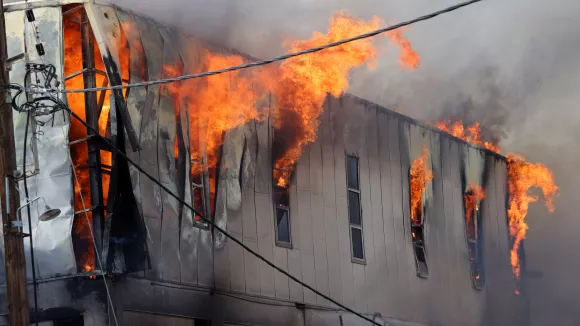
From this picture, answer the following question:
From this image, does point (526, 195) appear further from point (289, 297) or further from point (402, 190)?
point (289, 297)

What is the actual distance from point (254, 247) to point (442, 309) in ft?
28.2

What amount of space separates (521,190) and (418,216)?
713 centimetres

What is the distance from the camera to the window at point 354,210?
24719 millimetres

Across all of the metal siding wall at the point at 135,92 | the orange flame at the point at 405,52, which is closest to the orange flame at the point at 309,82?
the orange flame at the point at 405,52

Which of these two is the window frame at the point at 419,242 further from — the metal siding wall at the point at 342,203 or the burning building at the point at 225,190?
the metal siding wall at the point at 342,203

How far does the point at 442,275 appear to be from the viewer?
91.9ft

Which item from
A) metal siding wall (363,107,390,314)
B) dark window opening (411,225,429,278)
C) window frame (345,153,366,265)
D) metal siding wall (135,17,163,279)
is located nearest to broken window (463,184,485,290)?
dark window opening (411,225,429,278)

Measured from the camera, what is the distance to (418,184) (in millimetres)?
27578

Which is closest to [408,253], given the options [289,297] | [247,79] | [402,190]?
[402,190]

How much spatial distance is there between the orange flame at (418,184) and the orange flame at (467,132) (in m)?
2.05

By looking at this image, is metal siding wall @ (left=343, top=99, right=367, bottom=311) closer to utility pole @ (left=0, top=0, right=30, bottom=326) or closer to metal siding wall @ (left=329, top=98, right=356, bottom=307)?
metal siding wall @ (left=329, top=98, right=356, bottom=307)

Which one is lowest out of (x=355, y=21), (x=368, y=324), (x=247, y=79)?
(x=368, y=324)

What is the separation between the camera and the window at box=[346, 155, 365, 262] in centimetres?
2472

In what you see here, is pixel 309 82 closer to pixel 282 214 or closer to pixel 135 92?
pixel 282 214
